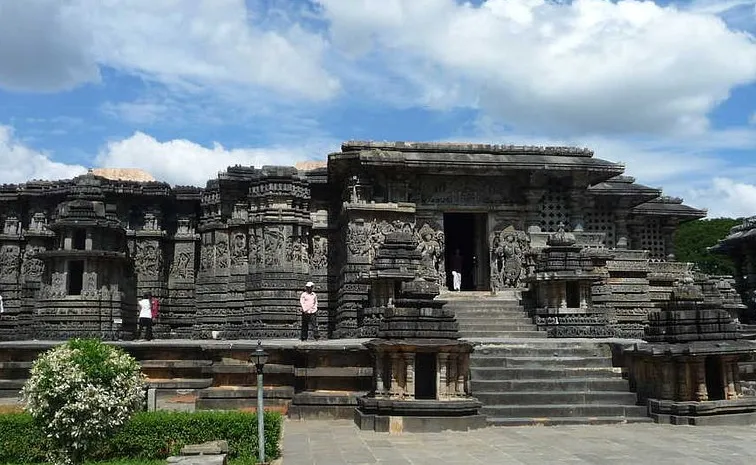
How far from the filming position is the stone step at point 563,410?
→ 11828 mm

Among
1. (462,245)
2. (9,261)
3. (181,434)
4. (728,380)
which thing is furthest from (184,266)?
(728,380)

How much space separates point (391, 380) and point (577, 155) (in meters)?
13.0

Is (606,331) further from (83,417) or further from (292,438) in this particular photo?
(83,417)

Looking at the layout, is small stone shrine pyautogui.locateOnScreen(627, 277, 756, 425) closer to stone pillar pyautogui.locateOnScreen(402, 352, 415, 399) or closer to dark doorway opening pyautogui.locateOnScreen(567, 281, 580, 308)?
stone pillar pyautogui.locateOnScreen(402, 352, 415, 399)

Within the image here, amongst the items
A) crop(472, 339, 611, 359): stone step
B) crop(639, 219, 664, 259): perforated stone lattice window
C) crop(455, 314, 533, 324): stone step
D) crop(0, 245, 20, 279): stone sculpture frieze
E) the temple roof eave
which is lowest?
crop(472, 339, 611, 359): stone step

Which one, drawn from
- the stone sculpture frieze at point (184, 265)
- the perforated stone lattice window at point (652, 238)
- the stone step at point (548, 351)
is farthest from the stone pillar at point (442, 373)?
the perforated stone lattice window at point (652, 238)

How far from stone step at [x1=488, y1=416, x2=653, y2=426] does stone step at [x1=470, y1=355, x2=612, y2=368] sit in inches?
61.6

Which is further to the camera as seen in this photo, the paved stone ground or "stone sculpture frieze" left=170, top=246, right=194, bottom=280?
"stone sculpture frieze" left=170, top=246, right=194, bottom=280

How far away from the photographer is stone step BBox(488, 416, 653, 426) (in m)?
11.6

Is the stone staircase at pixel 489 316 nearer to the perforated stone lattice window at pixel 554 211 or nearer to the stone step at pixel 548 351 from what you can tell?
the stone step at pixel 548 351

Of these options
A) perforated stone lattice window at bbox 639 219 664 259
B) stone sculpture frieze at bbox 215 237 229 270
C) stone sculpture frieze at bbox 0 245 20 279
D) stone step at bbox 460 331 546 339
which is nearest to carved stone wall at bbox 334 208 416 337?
stone step at bbox 460 331 546 339

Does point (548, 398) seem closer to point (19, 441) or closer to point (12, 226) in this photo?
point (19, 441)

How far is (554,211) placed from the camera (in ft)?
72.9

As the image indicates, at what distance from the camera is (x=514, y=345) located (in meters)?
14.0
